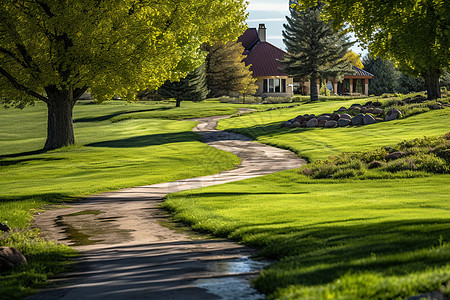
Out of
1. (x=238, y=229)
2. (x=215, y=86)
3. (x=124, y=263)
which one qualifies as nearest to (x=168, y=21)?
(x=238, y=229)

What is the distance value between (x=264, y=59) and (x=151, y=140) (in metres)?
52.5

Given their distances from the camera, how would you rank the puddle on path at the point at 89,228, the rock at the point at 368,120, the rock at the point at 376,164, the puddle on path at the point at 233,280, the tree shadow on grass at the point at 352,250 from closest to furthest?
the puddle on path at the point at 233,280, the tree shadow on grass at the point at 352,250, the puddle on path at the point at 89,228, the rock at the point at 376,164, the rock at the point at 368,120

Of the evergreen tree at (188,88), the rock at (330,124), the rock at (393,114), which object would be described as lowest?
the rock at (330,124)

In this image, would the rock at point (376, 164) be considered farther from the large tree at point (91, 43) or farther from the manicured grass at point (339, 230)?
the large tree at point (91, 43)

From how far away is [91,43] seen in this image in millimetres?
26047

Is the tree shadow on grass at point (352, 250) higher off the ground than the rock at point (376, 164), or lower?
higher

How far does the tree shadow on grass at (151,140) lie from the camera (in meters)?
36.4

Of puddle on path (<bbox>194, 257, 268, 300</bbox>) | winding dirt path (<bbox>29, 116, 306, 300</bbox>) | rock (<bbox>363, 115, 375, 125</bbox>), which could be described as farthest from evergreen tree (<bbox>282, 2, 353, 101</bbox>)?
puddle on path (<bbox>194, 257, 268, 300</bbox>)

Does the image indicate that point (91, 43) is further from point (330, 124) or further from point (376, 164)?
point (330, 124)

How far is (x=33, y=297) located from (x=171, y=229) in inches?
205

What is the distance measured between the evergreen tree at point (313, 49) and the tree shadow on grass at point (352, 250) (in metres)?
53.1

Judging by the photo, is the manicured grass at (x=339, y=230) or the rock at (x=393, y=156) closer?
the manicured grass at (x=339, y=230)

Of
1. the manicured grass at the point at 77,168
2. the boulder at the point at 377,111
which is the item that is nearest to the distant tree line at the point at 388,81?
the manicured grass at the point at 77,168

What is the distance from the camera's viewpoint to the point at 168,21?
28.5 m
